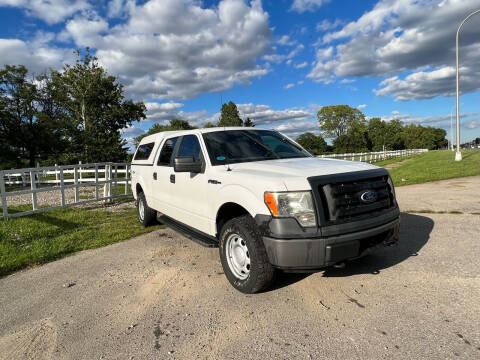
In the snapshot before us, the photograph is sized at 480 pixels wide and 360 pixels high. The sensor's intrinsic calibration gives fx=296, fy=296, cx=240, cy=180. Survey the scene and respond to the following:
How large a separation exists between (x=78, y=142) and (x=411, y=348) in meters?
30.8

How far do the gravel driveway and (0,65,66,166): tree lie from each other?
3039 centimetres

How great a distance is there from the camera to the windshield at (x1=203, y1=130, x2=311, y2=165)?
12.9 ft

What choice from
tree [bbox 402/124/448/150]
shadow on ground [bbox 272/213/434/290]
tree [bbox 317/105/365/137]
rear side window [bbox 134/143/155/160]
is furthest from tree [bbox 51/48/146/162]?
tree [bbox 402/124/448/150]

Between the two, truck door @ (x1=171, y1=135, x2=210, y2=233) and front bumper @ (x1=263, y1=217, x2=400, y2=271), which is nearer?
front bumper @ (x1=263, y1=217, x2=400, y2=271)

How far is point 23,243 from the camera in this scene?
542cm

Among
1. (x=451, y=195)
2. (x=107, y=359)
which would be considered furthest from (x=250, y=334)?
(x=451, y=195)

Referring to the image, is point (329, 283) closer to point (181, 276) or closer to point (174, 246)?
A: point (181, 276)

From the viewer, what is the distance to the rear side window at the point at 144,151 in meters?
5.91

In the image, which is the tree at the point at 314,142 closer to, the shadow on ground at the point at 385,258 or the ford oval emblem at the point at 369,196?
the shadow on ground at the point at 385,258

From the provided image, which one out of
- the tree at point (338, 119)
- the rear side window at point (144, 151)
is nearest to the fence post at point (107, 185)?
the rear side window at point (144, 151)

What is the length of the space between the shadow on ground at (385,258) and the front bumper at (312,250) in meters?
0.49

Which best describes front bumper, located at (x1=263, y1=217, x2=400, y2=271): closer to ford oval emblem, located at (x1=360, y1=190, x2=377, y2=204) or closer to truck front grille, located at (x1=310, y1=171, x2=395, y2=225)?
truck front grille, located at (x1=310, y1=171, x2=395, y2=225)

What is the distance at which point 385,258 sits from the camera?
12.8ft

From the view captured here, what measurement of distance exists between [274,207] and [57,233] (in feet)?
17.4
